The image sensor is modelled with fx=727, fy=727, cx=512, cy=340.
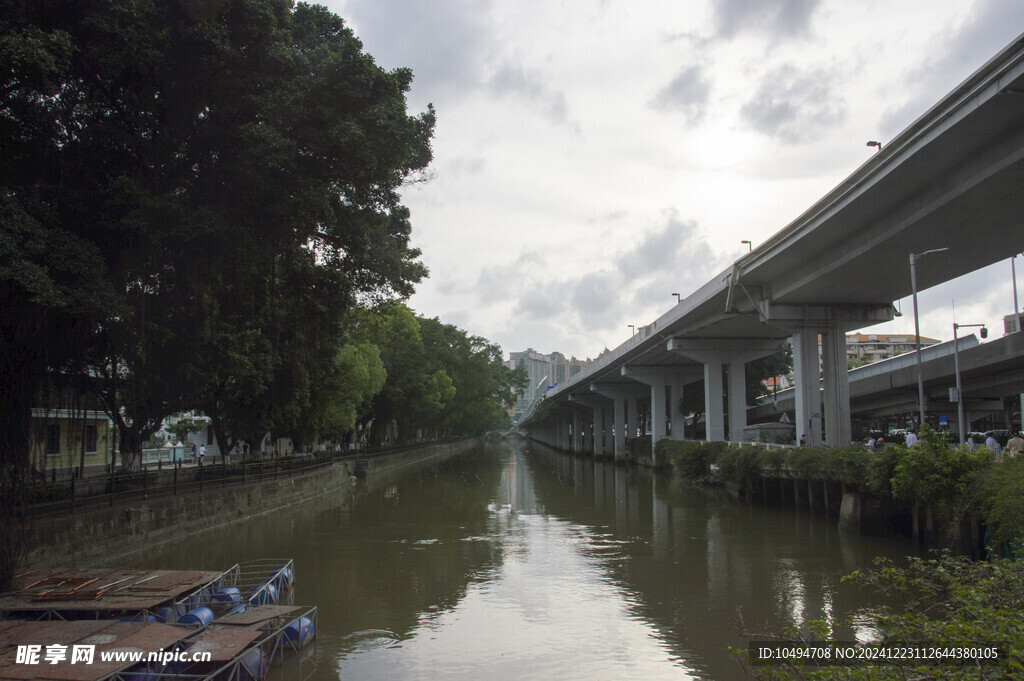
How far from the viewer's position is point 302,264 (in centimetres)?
1792

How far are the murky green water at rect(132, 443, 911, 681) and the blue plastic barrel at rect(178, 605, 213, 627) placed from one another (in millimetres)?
1433

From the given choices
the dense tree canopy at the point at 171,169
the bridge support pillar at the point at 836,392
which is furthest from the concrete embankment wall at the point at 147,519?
the bridge support pillar at the point at 836,392

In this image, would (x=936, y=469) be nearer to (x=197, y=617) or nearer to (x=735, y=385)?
(x=197, y=617)

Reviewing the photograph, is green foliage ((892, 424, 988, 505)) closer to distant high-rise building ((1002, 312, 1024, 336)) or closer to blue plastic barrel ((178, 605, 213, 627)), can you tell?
blue plastic barrel ((178, 605, 213, 627))

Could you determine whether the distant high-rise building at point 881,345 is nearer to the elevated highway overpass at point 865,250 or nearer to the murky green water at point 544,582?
the elevated highway overpass at point 865,250

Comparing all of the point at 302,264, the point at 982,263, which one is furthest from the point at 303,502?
the point at 982,263

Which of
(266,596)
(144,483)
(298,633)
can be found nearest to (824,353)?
(266,596)

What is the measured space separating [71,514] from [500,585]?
9806 mm

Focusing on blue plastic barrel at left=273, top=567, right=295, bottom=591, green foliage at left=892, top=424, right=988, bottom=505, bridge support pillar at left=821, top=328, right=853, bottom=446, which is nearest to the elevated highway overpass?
bridge support pillar at left=821, top=328, right=853, bottom=446

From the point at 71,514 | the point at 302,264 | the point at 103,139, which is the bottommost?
the point at 71,514

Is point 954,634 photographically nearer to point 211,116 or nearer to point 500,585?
point 500,585

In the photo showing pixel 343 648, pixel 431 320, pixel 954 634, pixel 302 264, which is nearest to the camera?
pixel 954 634

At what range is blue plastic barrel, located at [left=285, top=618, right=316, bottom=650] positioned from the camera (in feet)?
35.1

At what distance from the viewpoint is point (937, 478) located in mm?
15438
